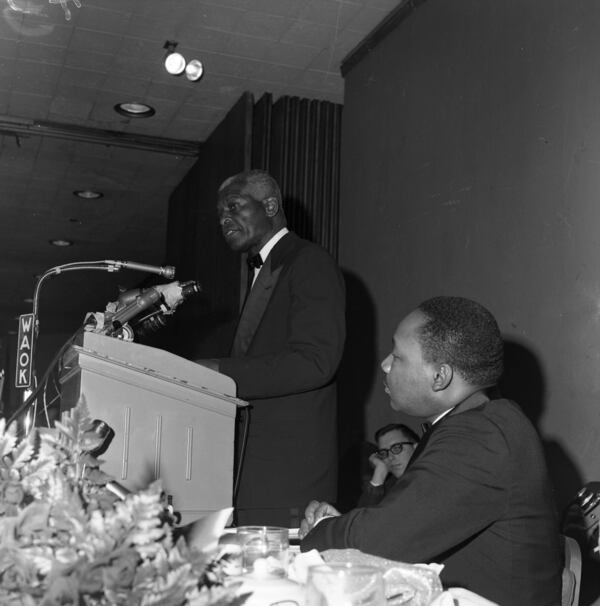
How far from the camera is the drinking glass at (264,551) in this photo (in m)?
0.97

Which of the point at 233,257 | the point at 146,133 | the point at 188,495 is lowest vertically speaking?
the point at 188,495

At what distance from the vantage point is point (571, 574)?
1.52 m

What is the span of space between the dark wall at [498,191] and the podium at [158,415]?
146cm

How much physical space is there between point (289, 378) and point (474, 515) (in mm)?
833

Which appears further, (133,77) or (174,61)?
(133,77)

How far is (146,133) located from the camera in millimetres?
6504

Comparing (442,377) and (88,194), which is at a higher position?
(88,194)

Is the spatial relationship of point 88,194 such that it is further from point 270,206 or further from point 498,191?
point 270,206

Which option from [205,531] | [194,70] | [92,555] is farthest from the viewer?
[194,70]

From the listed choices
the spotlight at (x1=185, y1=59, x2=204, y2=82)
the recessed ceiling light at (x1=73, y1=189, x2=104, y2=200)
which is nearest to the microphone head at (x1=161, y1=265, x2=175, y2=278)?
the spotlight at (x1=185, y1=59, x2=204, y2=82)

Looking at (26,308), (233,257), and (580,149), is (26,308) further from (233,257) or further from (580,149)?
(580,149)

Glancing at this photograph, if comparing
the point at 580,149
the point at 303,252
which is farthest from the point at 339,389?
the point at 303,252

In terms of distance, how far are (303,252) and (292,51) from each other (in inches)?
117

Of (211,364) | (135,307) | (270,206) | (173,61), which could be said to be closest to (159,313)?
(135,307)
